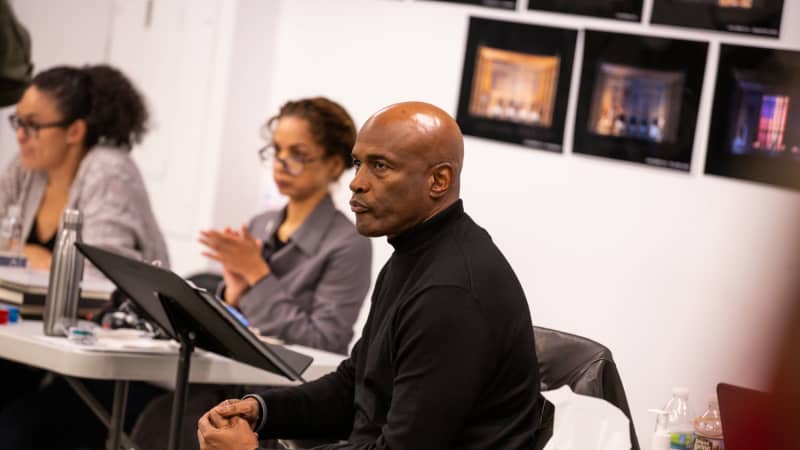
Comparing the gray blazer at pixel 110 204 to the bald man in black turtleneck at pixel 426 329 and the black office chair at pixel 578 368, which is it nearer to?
the bald man in black turtleneck at pixel 426 329

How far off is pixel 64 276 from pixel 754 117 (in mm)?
2032

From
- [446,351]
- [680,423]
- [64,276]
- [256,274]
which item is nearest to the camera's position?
[446,351]

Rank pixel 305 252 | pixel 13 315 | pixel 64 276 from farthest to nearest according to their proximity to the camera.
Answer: pixel 305 252 < pixel 13 315 < pixel 64 276

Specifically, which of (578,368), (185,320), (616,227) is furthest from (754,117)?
(185,320)

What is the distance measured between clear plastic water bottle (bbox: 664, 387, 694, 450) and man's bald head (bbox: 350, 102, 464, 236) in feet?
2.38

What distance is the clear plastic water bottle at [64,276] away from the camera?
2686mm

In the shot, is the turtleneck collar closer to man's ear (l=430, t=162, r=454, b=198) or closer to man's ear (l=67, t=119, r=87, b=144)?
man's ear (l=430, t=162, r=454, b=198)

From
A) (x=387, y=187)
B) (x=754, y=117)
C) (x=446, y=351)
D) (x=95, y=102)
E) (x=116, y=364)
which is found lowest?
(x=116, y=364)

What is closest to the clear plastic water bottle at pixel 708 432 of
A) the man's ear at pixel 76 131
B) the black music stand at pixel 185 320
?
the black music stand at pixel 185 320

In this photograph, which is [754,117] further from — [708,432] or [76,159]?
[76,159]

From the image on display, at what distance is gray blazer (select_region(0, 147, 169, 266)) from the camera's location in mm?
3471

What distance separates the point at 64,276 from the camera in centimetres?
271

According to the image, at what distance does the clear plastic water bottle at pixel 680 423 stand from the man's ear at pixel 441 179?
73 cm

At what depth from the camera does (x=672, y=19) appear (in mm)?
3463
